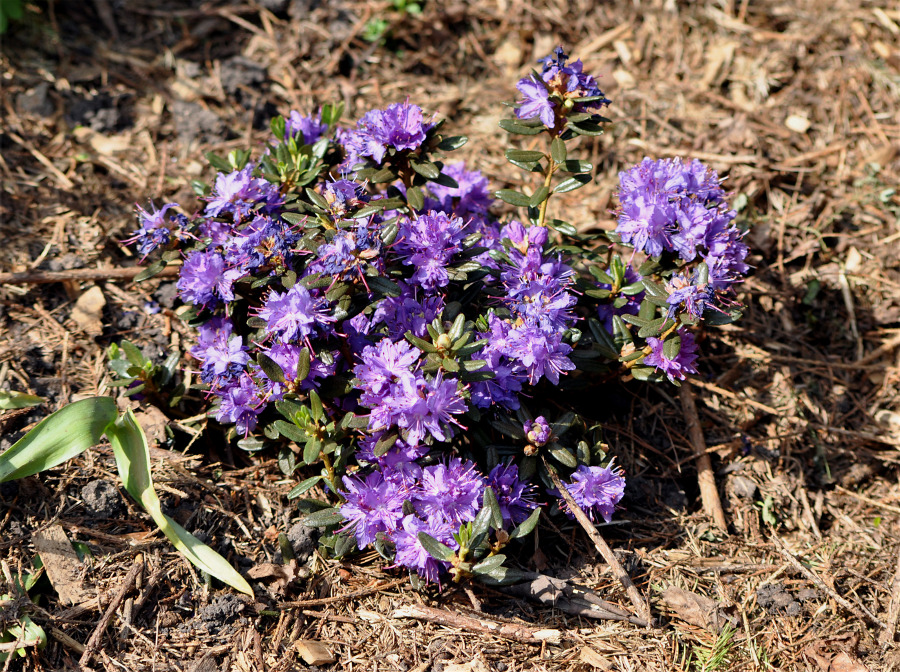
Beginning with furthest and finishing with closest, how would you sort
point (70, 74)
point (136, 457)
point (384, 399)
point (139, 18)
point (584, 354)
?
point (139, 18) → point (70, 74) → point (584, 354) → point (136, 457) → point (384, 399)

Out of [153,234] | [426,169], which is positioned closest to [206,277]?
[153,234]

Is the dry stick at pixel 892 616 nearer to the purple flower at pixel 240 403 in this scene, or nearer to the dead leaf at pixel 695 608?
the dead leaf at pixel 695 608

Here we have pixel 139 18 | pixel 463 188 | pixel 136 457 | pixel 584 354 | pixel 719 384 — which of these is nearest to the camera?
pixel 136 457

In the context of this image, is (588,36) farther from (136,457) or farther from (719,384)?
(136,457)

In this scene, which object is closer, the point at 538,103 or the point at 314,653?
the point at 314,653

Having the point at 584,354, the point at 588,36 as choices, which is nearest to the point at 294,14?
the point at 588,36

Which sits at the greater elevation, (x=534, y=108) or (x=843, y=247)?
(x=534, y=108)

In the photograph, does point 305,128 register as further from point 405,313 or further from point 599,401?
point 599,401
